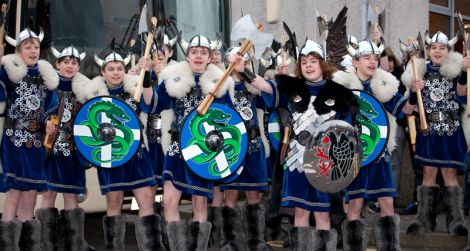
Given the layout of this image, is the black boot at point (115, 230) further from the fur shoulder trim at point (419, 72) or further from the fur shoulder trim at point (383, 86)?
the fur shoulder trim at point (419, 72)

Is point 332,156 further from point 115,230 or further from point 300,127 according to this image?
point 115,230

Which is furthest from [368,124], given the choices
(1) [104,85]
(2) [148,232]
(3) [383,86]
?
(1) [104,85]

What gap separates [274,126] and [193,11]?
1.87m

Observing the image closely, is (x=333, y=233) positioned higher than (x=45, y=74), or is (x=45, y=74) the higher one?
(x=45, y=74)

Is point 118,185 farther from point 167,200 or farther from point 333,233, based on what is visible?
point 333,233

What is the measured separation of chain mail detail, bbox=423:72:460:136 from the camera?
7.61 m

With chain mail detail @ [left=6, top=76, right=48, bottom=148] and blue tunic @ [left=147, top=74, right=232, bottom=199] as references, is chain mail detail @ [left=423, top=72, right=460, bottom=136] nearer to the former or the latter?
blue tunic @ [left=147, top=74, right=232, bottom=199]

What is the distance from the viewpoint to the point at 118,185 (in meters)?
7.33

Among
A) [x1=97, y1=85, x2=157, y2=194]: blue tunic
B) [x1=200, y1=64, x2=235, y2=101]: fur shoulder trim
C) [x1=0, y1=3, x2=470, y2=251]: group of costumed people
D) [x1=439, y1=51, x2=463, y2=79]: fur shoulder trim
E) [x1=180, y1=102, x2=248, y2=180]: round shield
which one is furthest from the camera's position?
[x1=439, y1=51, x2=463, y2=79]: fur shoulder trim

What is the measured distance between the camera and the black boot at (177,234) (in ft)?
21.8

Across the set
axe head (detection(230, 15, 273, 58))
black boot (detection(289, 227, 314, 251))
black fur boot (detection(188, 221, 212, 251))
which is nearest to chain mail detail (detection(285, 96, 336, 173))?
black boot (detection(289, 227, 314, 251))

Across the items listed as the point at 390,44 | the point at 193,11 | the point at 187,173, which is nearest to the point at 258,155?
the point at 187,173

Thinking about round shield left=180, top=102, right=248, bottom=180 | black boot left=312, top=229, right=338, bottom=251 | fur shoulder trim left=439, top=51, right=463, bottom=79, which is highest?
fur shoulder trim left=439, top=51, right=463, bottom=79

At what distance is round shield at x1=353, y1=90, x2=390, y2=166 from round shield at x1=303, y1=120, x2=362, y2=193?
1.86 feet
